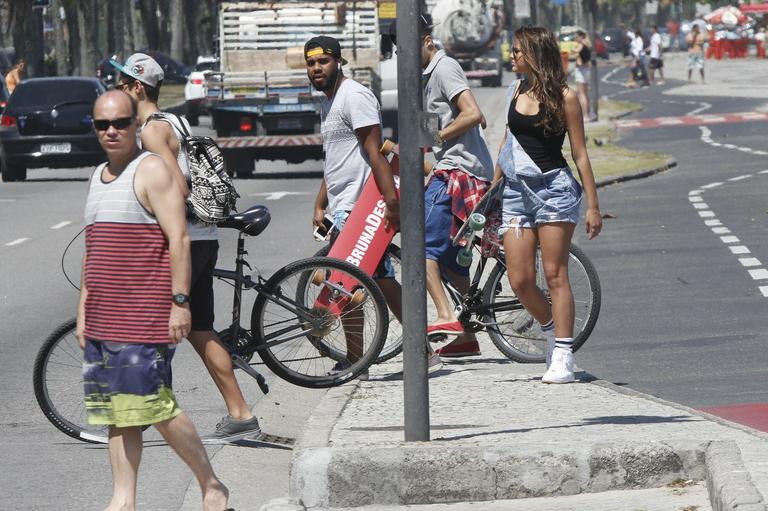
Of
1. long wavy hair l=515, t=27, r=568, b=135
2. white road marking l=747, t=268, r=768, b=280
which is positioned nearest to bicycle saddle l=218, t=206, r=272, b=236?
long wavy hair l=515, t=27, r=568, b=135

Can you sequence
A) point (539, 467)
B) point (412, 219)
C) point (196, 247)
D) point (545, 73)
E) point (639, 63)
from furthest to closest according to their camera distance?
point (639, 63) < point (545, 73) < point (196, 247) < point (412, 219) < point (539, 467)

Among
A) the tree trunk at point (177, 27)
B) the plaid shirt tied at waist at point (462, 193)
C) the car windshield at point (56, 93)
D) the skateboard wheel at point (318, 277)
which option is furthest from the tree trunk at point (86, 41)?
the skateboard wheel at point (318, 277)

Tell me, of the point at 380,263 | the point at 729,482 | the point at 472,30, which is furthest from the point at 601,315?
the point at 472,30

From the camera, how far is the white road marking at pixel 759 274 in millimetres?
13422

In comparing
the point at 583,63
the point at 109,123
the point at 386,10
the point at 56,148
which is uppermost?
the point at 386,10

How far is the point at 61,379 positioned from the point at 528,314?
265 cm

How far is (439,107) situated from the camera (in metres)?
9.55

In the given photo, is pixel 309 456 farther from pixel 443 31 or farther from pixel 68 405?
pixel 443 31

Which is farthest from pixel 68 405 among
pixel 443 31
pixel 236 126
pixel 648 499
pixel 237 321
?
pixel 443 31

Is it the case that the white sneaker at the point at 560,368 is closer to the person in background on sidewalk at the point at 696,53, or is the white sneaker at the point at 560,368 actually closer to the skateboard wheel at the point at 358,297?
the skateboard wheel at the point at 358,297

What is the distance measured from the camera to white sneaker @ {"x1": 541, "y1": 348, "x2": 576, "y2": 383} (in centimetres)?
863

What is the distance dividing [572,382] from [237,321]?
1.71m

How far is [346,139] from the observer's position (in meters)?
9.07

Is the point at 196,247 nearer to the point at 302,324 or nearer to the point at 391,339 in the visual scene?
the point at 302,324
